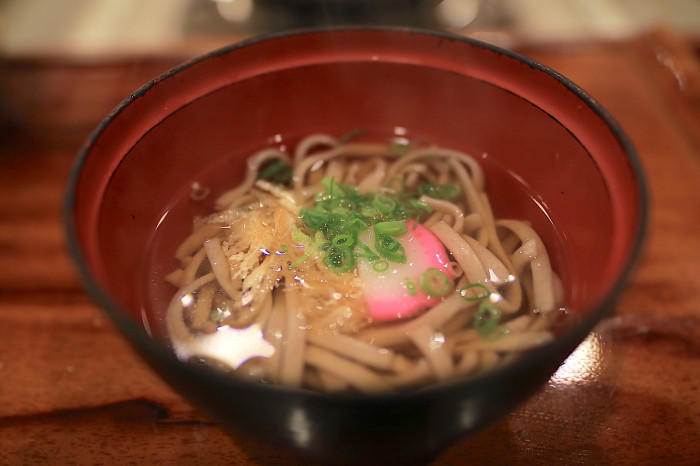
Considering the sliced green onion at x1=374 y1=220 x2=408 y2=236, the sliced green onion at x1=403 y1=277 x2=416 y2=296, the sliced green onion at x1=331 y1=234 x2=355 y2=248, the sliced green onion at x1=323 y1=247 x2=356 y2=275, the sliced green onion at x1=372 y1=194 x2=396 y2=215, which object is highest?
the sliced green onion at x1=372 y1=194 x2=396 y2=215

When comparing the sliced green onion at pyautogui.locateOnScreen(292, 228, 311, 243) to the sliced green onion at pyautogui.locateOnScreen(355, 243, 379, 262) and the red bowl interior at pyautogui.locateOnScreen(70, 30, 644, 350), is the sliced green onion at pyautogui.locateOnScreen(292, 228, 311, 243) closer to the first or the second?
the sliced green onion at pyautogui.locateOnScreen(355, 243, 379, 262)

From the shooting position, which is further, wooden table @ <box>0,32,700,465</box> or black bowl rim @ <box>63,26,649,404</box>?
wooden table @ <box>0,32,700,465</box>

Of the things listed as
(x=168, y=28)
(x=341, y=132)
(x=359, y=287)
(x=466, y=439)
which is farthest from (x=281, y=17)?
(x=466, y=439)

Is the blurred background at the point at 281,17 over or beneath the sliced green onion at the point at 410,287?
over

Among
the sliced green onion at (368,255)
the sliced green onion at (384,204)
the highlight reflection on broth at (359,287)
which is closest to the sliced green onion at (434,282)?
the highlight reflection on broth at (359,287)

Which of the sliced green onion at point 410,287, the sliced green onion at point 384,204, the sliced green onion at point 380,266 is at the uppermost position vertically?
the sliced green onion at point 384,204

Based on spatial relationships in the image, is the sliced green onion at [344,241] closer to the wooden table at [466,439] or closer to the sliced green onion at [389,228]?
the sliced green onion at [389,228]

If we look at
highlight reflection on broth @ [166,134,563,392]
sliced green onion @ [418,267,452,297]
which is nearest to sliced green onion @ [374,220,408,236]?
highlight reflection on broth @ [166,134,563,392]
